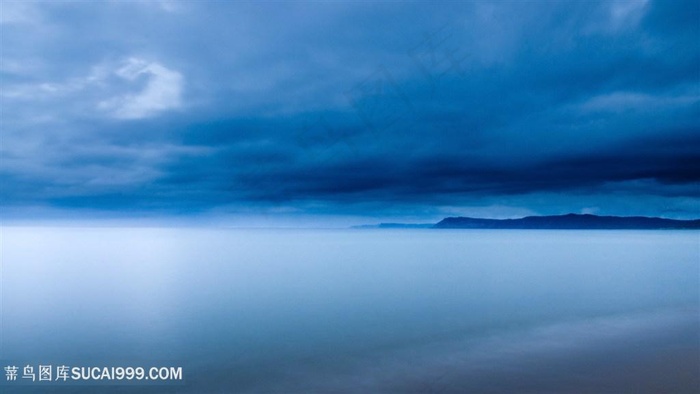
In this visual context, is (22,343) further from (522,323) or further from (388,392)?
(522,323)

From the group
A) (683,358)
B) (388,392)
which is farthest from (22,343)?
(683,358)

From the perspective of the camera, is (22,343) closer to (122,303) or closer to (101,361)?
(101,361)

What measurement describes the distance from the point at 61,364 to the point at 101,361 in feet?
2.81

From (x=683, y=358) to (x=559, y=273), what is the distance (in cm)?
1988

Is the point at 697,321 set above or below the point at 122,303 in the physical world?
below

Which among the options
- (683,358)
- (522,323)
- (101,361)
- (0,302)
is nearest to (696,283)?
(522,323)

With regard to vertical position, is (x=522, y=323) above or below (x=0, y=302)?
below

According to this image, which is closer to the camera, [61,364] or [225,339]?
[61,364]

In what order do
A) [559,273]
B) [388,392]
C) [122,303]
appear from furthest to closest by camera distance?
1. [559,273]
2. [122,303]
3. [388,392]

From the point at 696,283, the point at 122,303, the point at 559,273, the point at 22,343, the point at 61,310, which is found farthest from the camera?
the point at 559,273

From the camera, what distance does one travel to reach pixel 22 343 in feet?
41.3

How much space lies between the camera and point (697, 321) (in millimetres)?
14523

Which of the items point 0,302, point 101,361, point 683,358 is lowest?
point 683,358

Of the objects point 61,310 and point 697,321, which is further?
point 61,310
